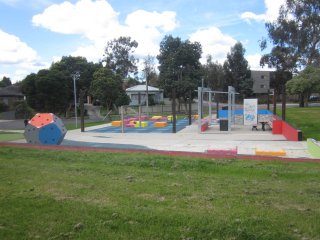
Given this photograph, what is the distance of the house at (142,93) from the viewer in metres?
62.6

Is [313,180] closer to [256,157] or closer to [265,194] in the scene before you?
[265,194]

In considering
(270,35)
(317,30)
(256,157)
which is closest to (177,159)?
(256,157)

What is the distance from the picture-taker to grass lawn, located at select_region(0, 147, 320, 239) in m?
A: 4.24

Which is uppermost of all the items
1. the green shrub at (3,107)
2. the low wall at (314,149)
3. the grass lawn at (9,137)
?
the green shrub at (3,107)

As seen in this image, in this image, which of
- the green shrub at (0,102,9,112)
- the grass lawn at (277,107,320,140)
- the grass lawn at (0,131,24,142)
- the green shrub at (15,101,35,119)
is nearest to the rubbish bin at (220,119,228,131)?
the grass lawn at (277,107,320,140)

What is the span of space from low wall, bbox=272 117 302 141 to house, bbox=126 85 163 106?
37165 mm

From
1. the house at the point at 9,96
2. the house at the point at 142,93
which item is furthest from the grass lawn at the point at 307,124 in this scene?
the house at the point at 9,96

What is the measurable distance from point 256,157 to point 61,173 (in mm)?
5108

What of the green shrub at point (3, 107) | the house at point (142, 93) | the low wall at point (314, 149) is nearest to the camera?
the low wall at point (314, 149)

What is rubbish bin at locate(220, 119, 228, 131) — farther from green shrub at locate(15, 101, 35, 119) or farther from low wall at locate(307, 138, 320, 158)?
green shrub at locate(15, 101, 35, 119)

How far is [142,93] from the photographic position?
62.5m

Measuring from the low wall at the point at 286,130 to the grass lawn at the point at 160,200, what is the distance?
8705mm

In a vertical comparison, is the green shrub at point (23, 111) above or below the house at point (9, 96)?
below

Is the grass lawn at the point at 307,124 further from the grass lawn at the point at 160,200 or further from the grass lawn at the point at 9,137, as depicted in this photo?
the grass lawn at the point at 9,137
